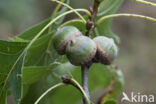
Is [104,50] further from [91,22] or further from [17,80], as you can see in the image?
[17,80]

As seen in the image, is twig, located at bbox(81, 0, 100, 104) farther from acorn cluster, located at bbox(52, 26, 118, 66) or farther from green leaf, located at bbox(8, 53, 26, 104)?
green leaf, located at bbox(8, 53, 26, 104)

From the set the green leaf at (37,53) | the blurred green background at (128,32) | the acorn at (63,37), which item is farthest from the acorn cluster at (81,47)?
the blurred green background at (128,32)

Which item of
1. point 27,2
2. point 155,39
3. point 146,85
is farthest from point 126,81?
point 27,2

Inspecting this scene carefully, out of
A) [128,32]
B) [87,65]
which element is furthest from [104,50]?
[128,32]

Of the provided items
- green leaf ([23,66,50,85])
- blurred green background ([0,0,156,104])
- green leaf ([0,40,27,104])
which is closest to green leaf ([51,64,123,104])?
green leaf ([23,66,50,85])

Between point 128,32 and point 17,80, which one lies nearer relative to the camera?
point 17,80

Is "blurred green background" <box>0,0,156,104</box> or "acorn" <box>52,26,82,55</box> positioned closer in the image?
"acorn" <box>52,26,82,55</box>
